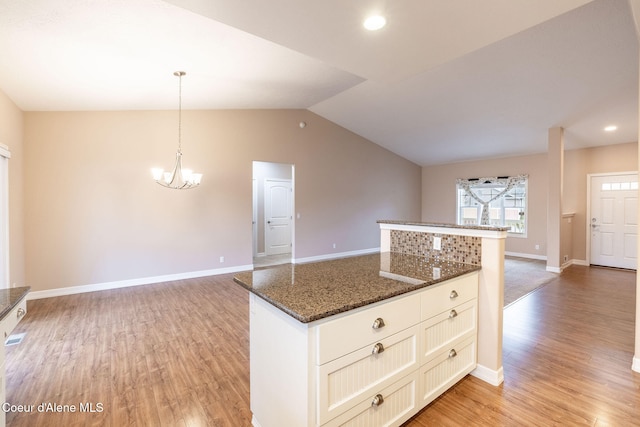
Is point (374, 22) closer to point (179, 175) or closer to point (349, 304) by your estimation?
point (349, 304)

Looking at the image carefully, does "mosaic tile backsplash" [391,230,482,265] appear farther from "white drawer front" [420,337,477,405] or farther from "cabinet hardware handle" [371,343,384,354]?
"cabinet hardware handle" [371,343,384,354]

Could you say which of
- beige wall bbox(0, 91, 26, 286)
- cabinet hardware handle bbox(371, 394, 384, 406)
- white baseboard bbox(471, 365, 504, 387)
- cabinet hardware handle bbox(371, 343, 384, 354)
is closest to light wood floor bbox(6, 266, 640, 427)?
white baseboard bbox(471, 365, 504, 387)

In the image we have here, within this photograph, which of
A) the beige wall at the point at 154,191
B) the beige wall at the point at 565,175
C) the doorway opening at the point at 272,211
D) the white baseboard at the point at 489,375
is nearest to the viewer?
the white baseboard at the point at 489,375

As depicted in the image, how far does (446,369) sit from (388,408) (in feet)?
2.00

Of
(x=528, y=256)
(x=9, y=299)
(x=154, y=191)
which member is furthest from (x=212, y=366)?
(x=528, y=256)

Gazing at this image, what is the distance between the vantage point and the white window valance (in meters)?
7.24

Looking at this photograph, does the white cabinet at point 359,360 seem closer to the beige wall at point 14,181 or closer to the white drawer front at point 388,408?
the white drawer front at point 388,408

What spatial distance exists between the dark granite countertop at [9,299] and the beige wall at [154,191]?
3.32m

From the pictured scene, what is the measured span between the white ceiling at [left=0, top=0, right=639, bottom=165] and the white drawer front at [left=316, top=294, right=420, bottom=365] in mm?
1673

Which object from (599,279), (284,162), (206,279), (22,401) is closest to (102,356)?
(22,401)

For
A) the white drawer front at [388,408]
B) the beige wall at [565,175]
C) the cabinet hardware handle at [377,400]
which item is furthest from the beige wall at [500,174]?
the cabinet hardware handle at [377,400]

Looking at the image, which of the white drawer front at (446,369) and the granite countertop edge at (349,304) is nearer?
the granite countertop edge at (349,304)

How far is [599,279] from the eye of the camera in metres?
5.11

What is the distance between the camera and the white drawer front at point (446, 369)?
5.90ft
